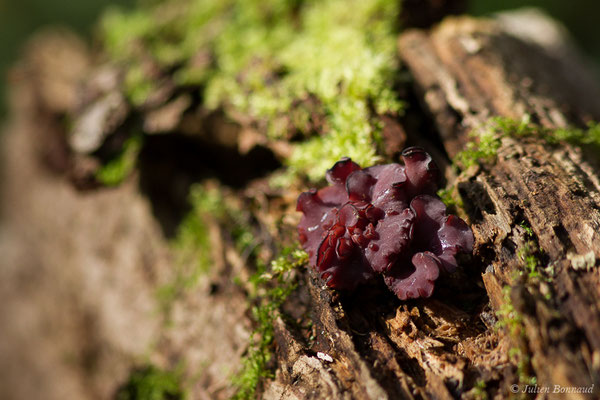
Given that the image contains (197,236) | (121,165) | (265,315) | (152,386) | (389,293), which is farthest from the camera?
(121,165)

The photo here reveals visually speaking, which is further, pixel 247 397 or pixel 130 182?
pixel 130 182

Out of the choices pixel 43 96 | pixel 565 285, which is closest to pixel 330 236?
pixel 565 285

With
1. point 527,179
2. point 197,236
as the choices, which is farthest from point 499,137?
point 197,236

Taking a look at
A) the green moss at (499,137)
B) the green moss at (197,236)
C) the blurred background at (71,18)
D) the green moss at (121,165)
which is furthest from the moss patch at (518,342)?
the blurred background at (71,18)

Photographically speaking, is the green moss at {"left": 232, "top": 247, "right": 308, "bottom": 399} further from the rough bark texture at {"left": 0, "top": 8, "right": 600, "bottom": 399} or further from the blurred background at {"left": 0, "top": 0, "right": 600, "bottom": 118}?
the blurred background at {"left": 0, "top": 0, "right": 600, "bottom": 118}

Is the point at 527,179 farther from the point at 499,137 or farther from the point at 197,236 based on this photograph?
the point at 197,236

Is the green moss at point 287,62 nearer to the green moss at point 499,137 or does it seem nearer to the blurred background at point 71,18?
the green moss at point 499,137

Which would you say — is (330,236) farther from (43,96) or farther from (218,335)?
(43,96)
